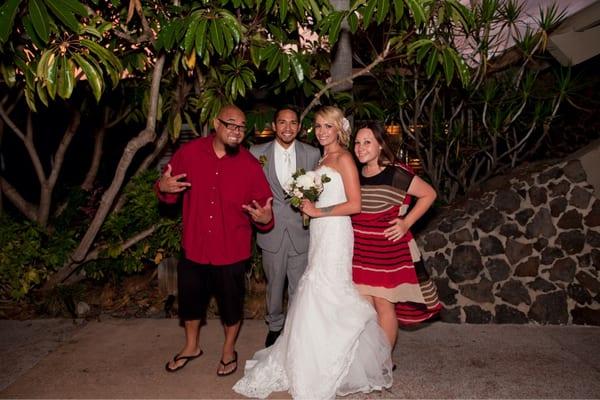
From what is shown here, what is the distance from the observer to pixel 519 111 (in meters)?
5.29

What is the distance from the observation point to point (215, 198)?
129 inches

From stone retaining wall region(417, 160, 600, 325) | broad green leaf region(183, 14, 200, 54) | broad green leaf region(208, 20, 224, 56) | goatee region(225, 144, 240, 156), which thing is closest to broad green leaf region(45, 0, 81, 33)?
broad green leaf region(183, 14, 200, 54)

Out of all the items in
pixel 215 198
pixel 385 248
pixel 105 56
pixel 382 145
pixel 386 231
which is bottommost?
pixel 385 248

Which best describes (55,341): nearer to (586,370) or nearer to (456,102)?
(586,370)

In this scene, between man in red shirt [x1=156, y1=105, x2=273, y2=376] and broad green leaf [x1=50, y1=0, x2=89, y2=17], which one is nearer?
broad green leaf [x1=50, y1=0, x2=89, y2=17]

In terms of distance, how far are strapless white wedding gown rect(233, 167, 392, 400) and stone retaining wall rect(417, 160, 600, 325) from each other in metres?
1.59

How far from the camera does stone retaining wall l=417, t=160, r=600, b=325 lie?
4285mm

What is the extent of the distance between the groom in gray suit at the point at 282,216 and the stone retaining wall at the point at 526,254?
1503 millimetres

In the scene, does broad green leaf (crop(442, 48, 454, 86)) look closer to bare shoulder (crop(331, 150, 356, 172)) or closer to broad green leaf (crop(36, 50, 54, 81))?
bare shoulder (crop(331, 150, 356, 172))

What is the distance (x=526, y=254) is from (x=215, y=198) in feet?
9.65

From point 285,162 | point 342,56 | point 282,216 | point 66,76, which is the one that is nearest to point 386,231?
point 282,216

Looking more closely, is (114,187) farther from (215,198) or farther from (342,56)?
(342,56)

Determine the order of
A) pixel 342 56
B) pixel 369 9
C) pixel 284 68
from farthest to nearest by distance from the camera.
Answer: pixel 342 56 < pixel 284 68 < pixel 369 9

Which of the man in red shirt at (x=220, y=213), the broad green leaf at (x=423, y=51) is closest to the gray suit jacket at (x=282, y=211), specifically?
the man in red shirt at (x=220, y=213)
